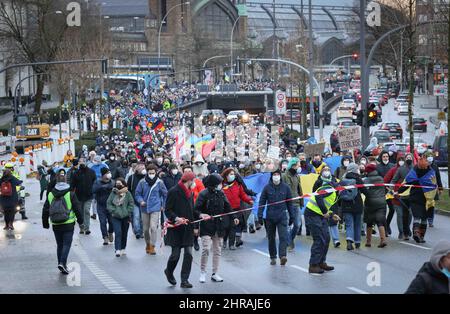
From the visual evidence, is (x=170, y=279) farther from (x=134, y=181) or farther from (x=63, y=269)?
(x=134, y=181)

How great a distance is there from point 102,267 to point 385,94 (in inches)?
3536

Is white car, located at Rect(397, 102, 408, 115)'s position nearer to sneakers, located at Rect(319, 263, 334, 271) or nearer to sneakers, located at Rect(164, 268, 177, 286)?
sneakers, located at Rect(319, 263, 334, 271)

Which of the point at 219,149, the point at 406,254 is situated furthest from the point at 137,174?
the point at 219,149

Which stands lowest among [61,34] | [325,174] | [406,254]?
[406,254]

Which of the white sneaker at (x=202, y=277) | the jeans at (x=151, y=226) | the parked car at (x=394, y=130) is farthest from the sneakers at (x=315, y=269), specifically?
the parked car at (x=394, y=130)

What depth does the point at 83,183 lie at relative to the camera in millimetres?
23328

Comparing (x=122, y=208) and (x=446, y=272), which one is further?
(x=122, y=208)

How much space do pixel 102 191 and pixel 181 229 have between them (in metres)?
6.56

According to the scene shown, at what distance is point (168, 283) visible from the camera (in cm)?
1606

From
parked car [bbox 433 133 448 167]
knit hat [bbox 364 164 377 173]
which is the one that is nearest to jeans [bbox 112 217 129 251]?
knit hat [bbox 364 164 377 173]

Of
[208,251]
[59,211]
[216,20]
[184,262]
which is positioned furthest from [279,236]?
[216,20]

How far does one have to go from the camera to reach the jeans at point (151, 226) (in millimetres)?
19922

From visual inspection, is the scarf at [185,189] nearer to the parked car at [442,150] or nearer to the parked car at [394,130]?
the parked car at [442,150]

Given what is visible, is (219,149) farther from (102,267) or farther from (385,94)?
(385,94)
